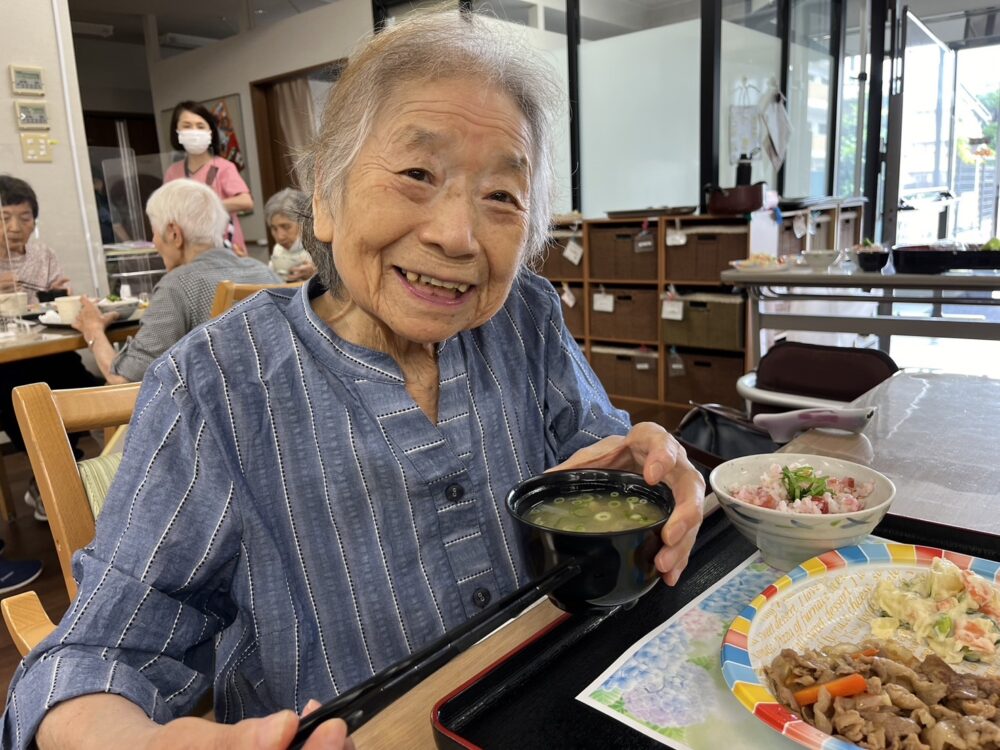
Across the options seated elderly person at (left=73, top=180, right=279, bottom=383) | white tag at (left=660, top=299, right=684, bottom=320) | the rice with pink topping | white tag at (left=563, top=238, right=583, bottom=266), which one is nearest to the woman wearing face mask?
seated elderly person at (left=73, top=180, right=279, bottom=383)

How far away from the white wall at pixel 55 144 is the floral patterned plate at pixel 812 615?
195 inches

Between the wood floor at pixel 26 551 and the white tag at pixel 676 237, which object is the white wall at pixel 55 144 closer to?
the wood floor at pixel 26 551

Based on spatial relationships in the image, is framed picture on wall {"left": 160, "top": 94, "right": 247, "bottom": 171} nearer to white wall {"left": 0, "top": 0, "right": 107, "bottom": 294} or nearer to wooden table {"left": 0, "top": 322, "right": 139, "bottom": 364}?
white wall {"left": 0, "top": 0, "right": 107, "bottom": 294}

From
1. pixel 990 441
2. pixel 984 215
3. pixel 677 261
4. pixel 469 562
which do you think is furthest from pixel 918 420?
pixel 984 215

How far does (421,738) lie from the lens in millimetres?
543

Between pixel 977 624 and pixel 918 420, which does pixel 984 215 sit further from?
pixel 977 624

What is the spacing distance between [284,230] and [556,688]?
15.1 ft

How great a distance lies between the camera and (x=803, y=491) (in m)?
0.84

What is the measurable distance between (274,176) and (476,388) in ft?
21.9

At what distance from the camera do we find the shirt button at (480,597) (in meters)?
0.85

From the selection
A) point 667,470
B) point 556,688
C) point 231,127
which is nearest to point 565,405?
point 667,470

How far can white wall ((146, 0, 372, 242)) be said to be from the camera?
6.14 metres

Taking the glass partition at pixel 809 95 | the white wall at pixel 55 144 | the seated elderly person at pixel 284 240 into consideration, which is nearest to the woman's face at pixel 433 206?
the seated elderly person at pixel 284 240

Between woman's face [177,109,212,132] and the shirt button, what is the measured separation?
4.34m
